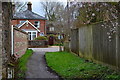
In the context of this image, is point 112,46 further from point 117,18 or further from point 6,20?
point 6,20

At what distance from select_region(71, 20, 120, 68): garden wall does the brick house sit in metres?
23.3

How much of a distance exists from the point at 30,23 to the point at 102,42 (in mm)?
26114

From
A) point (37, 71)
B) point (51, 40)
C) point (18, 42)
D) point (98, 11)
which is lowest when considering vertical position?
point (37, 71)

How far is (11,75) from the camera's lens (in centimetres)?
607

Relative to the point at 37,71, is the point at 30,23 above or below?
above

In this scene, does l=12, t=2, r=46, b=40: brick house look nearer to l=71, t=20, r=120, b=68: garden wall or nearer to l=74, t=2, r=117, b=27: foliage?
l=74, t=2, r=117, b=27: foliage

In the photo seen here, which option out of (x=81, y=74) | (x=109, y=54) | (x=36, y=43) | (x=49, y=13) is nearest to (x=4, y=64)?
(x=81, y=74)

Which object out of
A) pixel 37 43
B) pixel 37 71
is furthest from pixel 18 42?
pixel 37 43

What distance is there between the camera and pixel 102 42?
7.38 m

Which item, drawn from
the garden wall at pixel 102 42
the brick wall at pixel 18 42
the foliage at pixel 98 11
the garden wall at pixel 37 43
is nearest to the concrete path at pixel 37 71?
the brick wall at pixel 18 42

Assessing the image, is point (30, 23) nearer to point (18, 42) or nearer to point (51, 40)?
point (51, 40)

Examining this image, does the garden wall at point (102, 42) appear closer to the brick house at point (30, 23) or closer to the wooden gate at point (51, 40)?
the wooden gate at point (51, 40)

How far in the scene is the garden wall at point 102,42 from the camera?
20.1ft

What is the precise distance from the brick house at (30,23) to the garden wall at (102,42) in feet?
76.4
